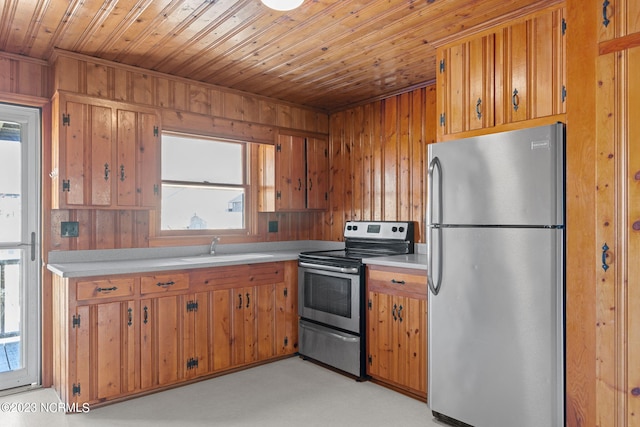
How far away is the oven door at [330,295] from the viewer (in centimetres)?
337

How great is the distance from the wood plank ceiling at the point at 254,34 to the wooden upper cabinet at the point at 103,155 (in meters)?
0.40

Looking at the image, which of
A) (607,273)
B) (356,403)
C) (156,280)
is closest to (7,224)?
(156,280)

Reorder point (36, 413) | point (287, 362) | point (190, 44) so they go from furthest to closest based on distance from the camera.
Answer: point (287, 362) < point (190, 44) < point (36, 413)

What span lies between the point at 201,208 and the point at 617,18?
327cm

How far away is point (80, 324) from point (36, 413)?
61 centimetres

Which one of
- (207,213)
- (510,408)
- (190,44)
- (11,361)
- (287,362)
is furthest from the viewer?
(207,213)

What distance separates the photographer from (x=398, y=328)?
310 centimetres

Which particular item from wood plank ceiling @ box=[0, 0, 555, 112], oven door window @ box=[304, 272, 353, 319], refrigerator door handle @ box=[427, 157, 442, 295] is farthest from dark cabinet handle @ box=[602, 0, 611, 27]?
oven door window @ box=[304, 272, 353, 319]

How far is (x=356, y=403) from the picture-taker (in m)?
2.91

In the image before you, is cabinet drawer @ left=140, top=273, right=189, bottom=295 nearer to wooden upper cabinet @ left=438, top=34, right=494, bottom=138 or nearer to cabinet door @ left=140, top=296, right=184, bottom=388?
cabinet door @ left=140, top=296, right=184, bottom=388

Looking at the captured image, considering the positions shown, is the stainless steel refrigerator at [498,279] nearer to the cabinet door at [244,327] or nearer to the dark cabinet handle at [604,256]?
the dark cabinet handle at [604,256]

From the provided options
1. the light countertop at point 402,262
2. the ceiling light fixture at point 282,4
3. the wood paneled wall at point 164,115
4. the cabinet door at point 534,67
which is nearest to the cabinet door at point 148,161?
the wood paneled wall at point 164,115

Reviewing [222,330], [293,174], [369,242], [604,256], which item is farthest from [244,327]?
[604,256]

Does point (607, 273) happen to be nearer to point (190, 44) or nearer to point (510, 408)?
point (510, 408)
